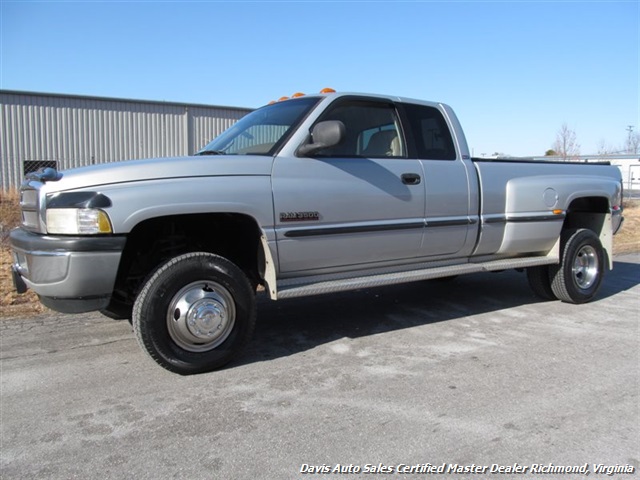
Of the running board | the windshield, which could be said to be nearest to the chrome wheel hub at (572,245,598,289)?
the running board

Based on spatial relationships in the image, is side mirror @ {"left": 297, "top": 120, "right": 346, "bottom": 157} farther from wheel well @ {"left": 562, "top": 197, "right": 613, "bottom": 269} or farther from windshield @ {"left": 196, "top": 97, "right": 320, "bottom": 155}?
wheel well @ {"left": 562, "top": 197, "right": 613, "bottom": 269}

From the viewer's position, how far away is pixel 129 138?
68.5 ft

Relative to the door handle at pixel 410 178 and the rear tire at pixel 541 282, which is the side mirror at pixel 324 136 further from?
the rear tire at pixel 541 282

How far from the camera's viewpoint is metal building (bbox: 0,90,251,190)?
19.0m

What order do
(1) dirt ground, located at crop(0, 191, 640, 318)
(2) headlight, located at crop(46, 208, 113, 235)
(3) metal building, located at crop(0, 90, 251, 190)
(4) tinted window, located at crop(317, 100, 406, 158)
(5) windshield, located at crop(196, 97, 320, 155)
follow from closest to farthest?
(2) headlight, located at crop(46, 208, 113, 235), (5) windshield, located at crop(196, 97, 320, 155), (4) tinted window, located at crop(317, 100, 406, 158), (1) dirt ground, located at crop(0, 191, 640, 318), (3) metal building, located at crop(0, 90, 251, 190)

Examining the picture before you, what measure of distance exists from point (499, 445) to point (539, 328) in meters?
2.50

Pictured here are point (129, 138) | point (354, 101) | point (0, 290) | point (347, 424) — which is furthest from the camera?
point (129, 138)

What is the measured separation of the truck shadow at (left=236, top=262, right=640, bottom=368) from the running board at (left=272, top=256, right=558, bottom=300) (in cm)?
57

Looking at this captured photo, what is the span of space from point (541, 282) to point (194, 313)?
4.16 metres

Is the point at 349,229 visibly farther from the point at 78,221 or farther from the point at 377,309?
the point at 78,221

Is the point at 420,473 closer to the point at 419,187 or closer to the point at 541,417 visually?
the point at 541,417

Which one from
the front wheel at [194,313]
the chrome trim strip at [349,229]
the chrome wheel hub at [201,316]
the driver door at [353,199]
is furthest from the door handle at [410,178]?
the chrome wheel hub at [201,316]

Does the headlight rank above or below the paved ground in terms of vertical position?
above

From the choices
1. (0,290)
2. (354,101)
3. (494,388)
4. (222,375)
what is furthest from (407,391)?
(0,290)
